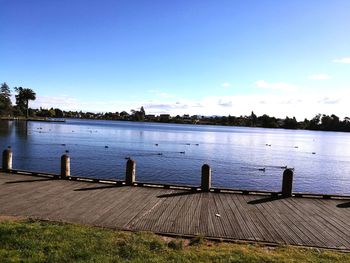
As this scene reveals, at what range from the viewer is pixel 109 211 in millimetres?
11859

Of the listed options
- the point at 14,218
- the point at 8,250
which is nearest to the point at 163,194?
the point at 14,218

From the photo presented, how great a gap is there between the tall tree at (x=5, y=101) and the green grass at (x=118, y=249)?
186283 millimetres

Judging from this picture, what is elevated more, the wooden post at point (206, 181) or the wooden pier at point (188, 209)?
the wooden post at point (206, 181)

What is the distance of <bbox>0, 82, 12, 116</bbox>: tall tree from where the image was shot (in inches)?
7062

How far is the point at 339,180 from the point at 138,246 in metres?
40.9

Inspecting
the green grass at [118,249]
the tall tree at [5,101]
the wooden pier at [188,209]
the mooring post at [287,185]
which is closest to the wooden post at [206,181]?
the wooden pier at [188,209]

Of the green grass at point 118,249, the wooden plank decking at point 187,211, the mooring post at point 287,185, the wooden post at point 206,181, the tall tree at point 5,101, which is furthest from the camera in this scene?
the tall tree at point 5,101

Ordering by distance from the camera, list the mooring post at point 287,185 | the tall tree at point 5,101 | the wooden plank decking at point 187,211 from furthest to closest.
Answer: the tall tree at point 5,101
the mooring post at point 287,185
the wooden plank decking at point 187,211

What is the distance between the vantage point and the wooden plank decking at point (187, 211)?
10.1 metres

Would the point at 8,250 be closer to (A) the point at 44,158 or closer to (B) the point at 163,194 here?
(B) the point at 163,194

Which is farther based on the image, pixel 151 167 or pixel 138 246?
pixel 151 167

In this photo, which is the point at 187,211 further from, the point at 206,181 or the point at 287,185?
the point at 287,185

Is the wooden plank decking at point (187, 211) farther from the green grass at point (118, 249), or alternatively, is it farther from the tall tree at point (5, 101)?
the tall tree at point (5, 101)

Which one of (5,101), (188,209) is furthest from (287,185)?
(5,101)
